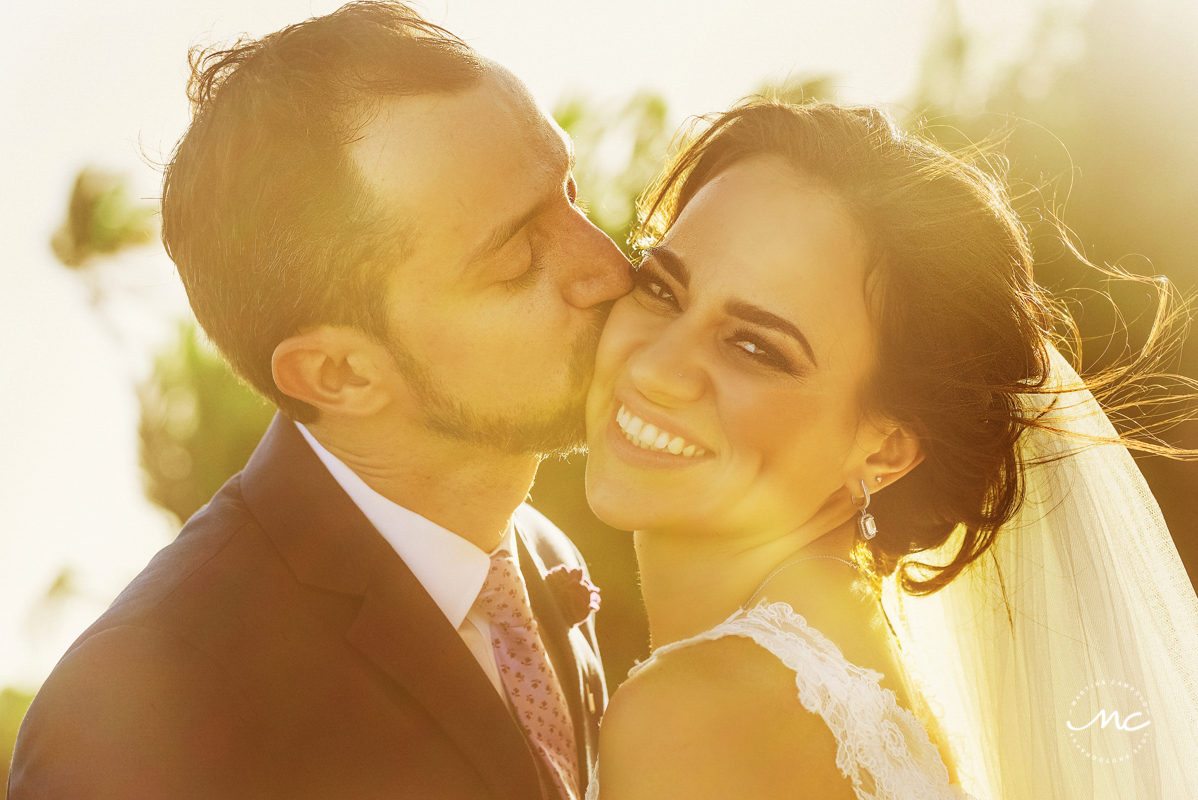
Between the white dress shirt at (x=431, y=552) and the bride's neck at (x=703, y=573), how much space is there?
0.60m

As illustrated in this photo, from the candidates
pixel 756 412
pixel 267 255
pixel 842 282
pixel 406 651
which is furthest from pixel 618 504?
pixel 267 255

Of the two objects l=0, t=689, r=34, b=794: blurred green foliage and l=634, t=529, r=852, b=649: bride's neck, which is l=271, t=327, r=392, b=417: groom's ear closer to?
l=634, t=529, r=852, b=649: bride's neck

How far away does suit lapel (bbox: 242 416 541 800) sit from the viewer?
266 cm

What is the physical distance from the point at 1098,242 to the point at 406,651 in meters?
6.21

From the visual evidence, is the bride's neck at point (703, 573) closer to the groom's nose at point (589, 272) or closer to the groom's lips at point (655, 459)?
the groom's lips at point (655, 459)

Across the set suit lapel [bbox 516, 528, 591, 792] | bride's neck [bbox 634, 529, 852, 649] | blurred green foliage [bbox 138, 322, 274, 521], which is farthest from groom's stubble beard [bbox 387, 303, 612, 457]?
blurred green foliage [bbox 138, 322, 274, 521]

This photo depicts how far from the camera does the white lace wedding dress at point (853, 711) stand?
8.30 feet

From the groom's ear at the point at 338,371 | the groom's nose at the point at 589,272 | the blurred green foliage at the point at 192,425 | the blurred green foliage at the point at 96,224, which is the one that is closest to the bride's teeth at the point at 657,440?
the groom's nose at the point at 589,272

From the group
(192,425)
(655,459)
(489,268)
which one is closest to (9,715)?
(192,425)

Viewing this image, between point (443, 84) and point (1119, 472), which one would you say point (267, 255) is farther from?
point (1119, 472)

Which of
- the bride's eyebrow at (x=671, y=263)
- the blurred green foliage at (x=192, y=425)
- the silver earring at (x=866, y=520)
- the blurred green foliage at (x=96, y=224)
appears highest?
the bride's eyebrow at (x=671, y=263)

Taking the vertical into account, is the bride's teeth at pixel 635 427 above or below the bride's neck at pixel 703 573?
above

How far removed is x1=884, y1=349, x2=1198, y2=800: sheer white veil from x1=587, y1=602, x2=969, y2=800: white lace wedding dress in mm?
574

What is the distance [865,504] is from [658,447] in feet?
2.63
